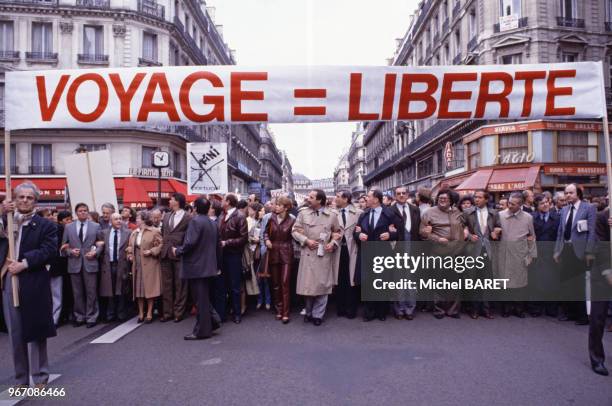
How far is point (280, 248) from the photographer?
303 inches

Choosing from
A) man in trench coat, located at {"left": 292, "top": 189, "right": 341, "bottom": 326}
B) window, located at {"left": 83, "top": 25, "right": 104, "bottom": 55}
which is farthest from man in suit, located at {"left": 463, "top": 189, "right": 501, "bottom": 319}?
window, located at {"left": 83, "top": 25, "right": 104, "bottom": 55}

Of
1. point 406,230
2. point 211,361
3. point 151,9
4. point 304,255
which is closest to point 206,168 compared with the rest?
point 304,255

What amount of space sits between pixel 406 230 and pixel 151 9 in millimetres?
27698

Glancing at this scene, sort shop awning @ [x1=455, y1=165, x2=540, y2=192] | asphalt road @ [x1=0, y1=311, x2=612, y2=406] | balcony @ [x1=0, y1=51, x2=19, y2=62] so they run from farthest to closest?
1. balcony @ [x1=0, y1=51, x2=19, y2=62]
2. shop awning @ [x1=455, y1=165, x2=540, y2=192]
3. asphalt road @ [x1=0, y1=311, x2=612, y2=406]

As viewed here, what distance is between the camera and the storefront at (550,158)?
22938mm

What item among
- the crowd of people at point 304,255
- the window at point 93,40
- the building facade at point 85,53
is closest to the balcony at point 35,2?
the building facade at point 85,53

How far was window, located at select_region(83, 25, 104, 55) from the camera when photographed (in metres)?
28.5

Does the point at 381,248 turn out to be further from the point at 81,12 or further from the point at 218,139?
the point at 218,139

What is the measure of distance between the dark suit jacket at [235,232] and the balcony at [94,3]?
26.0 m

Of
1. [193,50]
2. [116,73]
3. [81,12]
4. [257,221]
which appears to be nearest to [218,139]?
[193,50]

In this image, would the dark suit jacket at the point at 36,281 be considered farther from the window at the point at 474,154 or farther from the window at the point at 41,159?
the window at the point at 41,159

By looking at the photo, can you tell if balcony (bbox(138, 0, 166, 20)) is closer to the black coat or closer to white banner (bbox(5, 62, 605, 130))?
white banner (bbox(5, 62, 605, 130))

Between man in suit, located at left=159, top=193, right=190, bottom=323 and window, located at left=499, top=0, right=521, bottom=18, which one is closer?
man in suit, located at left=159, top=193, right=190, bottom=323

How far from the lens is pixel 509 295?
7910 mm
